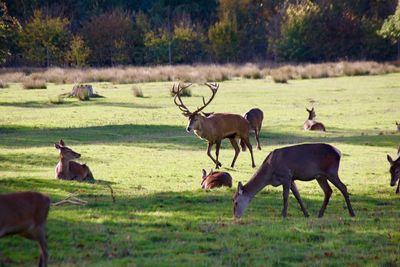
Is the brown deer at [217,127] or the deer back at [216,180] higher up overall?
the brown deer at [217,127]

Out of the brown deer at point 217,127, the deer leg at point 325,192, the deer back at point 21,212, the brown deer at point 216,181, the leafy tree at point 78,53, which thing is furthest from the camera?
the leafy tree at point 78,53

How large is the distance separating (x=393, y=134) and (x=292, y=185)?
14.1 metres

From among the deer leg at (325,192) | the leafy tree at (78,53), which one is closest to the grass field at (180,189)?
the deer leg at (325,192)

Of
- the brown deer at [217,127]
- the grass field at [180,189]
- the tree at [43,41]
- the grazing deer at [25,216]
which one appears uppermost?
the tree at [43,41]

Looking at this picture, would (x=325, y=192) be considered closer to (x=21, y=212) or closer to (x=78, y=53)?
(x=21, y=212)

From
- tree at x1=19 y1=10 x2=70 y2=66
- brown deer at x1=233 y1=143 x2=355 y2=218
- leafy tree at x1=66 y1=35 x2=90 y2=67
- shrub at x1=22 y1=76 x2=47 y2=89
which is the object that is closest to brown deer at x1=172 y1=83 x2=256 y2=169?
brown deer at x1=233 y1=143 x2=355 y2=218

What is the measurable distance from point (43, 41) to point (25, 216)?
59523 millimetres

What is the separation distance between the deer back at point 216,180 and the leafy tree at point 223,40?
203 ft

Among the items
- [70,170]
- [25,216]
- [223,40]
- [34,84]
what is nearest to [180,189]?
[70,170]

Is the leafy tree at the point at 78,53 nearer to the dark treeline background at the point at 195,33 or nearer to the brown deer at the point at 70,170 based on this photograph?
the dark treeline background at the point at 195,33

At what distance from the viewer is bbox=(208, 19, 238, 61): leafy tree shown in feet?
253

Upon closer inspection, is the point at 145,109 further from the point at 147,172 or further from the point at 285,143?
the point at 147,172

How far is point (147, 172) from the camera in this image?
1803 centimetres

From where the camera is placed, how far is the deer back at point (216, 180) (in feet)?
50.3
